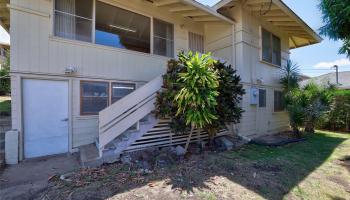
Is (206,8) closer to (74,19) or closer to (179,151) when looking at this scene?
(74,19)

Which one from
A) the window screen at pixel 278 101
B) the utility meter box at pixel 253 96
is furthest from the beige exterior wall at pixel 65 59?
the window screen at pixel 278 101

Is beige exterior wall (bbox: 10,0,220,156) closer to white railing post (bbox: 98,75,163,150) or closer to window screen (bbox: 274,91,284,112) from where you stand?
white railing post (bbox: 98,75,163,150)

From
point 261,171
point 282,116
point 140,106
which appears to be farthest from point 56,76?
point 282,116

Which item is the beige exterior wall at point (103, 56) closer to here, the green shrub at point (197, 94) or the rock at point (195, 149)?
the green shrub at point (197, 94)

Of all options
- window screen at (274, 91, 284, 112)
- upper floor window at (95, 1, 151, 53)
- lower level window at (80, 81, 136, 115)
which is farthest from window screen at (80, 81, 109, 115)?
window screen at (274, 91, 284, 112)

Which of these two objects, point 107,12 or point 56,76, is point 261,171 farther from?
point 107,12

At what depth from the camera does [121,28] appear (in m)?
6.98

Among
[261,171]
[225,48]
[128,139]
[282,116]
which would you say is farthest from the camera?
[282,116]

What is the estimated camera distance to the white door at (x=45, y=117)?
514cm

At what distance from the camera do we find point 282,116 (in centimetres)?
1029

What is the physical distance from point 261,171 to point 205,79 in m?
2.58

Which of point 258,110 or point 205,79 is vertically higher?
point 205,79

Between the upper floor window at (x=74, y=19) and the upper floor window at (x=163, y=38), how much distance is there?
2.41 metres

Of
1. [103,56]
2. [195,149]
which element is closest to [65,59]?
[103,56]
